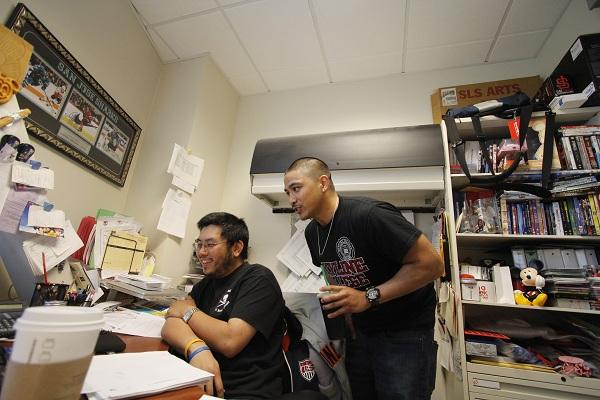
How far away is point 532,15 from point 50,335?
2.53 meters

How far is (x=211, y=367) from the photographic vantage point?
0.77m

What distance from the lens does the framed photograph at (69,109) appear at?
1217mm

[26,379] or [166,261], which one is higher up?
[166,261]

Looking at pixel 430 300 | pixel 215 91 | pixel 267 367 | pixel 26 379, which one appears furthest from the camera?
pixel 215 91

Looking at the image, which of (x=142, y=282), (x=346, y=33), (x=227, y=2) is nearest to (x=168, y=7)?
(x=227, y=2)

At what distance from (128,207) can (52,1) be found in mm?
Answer: 1142

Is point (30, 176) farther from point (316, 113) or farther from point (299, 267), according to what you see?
point (316, 113)

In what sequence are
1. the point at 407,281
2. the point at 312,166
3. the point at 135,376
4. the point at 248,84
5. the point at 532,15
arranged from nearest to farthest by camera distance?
the point at 135,376, the point at 407,281, the point at 312,166, the point at 532,15, the point at 248,84

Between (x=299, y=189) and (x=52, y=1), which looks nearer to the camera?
(x=299, y=189)

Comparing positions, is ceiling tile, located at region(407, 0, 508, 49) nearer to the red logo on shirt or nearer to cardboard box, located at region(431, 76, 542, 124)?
cardboard box, located at region(431, 76, 542, 124)

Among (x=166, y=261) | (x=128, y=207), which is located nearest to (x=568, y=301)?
(x=166, y=261)

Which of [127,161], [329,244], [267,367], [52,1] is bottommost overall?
[267,367]

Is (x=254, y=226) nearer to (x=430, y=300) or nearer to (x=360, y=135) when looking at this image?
(x=360, y=135)

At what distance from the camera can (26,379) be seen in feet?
1.01
